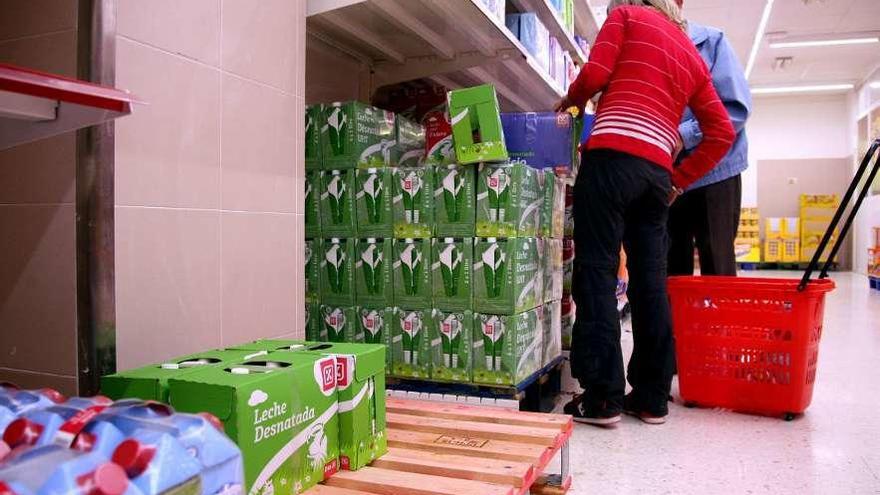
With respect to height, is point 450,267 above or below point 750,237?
below

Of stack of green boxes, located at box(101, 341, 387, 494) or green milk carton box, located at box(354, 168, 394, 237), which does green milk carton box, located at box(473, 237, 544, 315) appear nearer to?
green milk carton box, located at box(354, 168, 394, 237)

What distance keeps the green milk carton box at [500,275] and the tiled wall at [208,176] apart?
0.66m

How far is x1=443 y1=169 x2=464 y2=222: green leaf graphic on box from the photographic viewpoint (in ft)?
8.23

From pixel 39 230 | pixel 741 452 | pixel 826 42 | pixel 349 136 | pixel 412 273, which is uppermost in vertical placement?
pixel 826 42

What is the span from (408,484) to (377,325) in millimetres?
1252

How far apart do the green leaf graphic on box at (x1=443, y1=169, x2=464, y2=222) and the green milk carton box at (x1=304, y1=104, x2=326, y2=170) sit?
22.6 inches

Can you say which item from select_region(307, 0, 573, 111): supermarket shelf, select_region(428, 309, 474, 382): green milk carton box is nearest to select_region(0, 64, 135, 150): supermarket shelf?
select_region(307, 0, 573, 111): supermarket shelf

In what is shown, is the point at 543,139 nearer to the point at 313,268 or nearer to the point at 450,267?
the point at 450,267

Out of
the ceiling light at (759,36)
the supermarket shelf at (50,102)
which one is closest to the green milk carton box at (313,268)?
the supermarket shelf at (50,102)

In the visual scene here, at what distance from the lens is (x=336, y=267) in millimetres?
2721

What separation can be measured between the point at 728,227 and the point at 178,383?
266 centimetres

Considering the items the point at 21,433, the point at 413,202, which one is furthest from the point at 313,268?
the point at 21,433

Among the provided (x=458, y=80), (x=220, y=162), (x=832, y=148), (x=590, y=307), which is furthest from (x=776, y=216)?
(x=220, y=162)

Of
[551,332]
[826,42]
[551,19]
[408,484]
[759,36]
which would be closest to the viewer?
[408,484]
